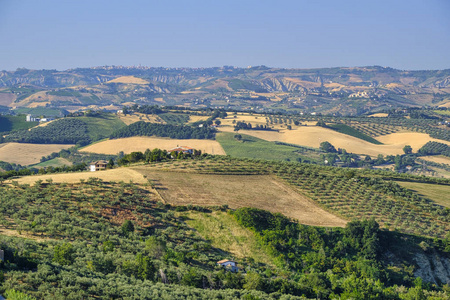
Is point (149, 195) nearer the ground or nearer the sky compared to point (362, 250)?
nearer the sky

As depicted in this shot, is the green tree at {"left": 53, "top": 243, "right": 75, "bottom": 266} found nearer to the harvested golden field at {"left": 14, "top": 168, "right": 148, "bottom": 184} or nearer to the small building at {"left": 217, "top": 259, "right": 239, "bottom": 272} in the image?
the small building at {"left": 217, "top": 259, "right": 239, "bottom": 272}

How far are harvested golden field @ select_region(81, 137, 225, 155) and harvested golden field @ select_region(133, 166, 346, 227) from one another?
80824mm

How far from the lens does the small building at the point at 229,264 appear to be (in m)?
56.2

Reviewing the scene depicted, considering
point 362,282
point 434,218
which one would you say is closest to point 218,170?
point 434,218

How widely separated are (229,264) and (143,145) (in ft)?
428

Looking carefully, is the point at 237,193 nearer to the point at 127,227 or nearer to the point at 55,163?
the point at 127,227

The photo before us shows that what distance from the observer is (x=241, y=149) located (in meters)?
181

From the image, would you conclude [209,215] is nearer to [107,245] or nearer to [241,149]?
[107,245]

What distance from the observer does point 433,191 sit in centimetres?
9875

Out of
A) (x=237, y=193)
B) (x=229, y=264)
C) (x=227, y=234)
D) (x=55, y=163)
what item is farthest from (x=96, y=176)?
(x=55, y=163)

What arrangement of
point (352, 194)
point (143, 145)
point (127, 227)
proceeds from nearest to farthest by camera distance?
1. point (127, 227)
2. point (352, 194)
3. point (143, 145)

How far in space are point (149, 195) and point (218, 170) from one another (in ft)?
71.1

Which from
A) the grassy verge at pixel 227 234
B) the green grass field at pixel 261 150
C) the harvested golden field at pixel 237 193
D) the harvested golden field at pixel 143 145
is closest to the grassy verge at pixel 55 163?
the harvested golden field at pixel 143 145

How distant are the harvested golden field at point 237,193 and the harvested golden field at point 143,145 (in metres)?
80.8
